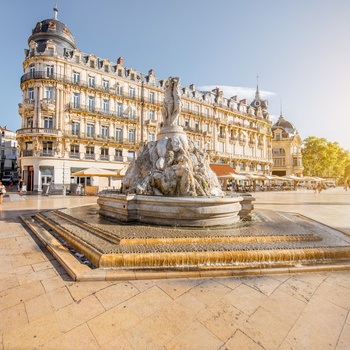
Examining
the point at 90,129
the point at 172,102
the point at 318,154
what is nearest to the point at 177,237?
the point at 172,102

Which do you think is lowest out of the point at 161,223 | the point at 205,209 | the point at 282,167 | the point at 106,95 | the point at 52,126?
the point at 161,223

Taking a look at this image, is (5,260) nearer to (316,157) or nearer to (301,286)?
(301,286)

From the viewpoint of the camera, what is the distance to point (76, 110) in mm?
26406

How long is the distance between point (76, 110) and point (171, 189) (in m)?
24.5

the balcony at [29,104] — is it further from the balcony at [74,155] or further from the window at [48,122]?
the balcony at [74,155]

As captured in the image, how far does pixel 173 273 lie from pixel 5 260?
333 cm

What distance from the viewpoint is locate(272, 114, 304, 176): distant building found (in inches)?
2018

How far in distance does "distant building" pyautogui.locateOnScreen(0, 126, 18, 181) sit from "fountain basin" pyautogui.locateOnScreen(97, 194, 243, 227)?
196 feet

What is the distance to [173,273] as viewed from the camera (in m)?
3.49

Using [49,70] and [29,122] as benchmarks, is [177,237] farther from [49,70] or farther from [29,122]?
[49,70]

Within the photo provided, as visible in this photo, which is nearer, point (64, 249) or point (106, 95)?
point (64, 249)

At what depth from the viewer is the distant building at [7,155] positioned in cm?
5434

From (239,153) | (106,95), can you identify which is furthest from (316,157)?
(106,95)

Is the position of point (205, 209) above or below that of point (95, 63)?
below
